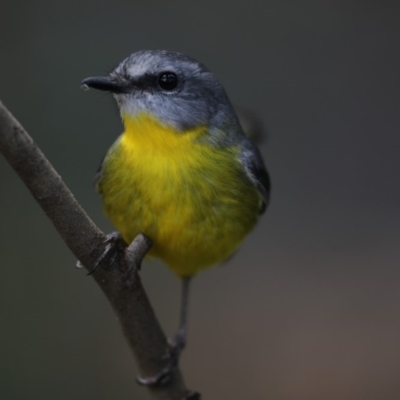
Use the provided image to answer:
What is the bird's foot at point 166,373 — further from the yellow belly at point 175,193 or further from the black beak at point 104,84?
the black beak at point 104,84

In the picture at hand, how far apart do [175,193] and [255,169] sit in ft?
1.78

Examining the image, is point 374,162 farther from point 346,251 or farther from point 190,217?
point 190,217

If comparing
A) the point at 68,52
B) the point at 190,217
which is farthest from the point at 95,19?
the point at 190,217

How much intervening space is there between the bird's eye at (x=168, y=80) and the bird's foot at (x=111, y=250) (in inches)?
25.7

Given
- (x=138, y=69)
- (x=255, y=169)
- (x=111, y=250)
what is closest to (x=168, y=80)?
(x=138, y=69)

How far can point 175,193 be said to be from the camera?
3133 millimetres

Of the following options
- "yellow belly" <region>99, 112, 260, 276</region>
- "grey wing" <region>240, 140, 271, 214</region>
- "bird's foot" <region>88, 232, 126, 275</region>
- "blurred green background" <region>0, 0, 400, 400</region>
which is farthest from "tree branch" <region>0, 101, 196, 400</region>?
"blurred green background" <region>0, 0, 400, 400</region>

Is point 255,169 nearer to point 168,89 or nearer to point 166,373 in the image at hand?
point 168,89

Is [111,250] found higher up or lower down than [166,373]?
higher up

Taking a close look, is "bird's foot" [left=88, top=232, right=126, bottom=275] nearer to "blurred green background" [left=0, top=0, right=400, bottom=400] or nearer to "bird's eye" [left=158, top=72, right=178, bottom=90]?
"bird's eye" [left=158, top=72, right=178, bottom=90]

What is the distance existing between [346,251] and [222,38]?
6.19 ft

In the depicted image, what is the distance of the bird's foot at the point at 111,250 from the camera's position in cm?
273

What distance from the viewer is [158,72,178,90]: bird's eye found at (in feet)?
10.1

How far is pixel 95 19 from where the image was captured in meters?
6.02
